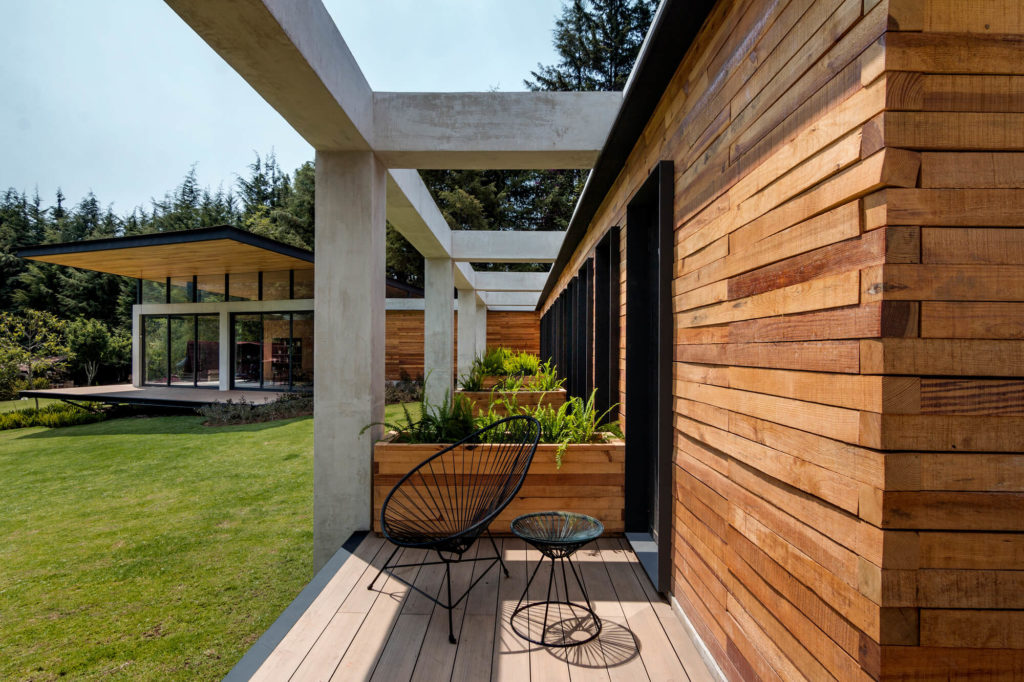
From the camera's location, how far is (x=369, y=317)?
3.73 meters

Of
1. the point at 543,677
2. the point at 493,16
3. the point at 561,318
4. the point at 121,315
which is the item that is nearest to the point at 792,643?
the point at 543,677

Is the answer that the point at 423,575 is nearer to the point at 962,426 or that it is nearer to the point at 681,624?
the point at 681,624

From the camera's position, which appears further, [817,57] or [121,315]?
[121,315]

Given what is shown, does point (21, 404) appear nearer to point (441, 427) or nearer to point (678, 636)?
point (441, 427)

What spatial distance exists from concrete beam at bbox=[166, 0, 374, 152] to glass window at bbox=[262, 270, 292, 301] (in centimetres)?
1057

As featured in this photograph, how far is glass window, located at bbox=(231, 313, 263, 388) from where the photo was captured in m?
13.7

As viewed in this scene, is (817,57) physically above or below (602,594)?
above

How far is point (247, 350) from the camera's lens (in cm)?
1379

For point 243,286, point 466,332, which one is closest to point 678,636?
point 466,332

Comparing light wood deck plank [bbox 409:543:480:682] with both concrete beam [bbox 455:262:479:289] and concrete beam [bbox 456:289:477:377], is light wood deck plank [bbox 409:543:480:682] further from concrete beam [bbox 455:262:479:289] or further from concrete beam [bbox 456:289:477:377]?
concrete beam [bbox 456:289:477:377]

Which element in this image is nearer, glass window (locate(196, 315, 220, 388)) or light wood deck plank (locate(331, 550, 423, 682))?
light wood deck plank (locate(331, 550, 423, 682))

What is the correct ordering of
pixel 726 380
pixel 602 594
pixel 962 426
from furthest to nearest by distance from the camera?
pixel 602 594 → pixel 726 380 → pixel 962 426

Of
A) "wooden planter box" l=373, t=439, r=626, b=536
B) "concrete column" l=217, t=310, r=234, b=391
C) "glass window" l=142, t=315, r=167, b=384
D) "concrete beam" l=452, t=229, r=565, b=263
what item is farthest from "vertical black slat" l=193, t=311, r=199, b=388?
"wooden planter box" l=373, t=439, r=626, b=536

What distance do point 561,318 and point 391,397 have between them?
6.14 metres
